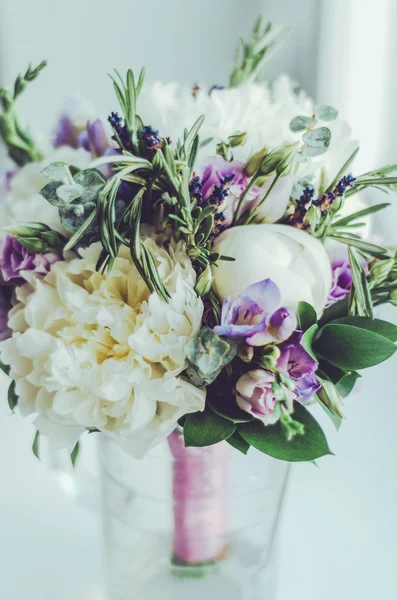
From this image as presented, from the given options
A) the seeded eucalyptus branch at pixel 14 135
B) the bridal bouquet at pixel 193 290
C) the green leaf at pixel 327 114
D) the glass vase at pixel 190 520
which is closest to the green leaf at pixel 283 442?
the bridal bouquet at pixel 193 290

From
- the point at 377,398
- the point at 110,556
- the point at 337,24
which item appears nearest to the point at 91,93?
the point at 337,24

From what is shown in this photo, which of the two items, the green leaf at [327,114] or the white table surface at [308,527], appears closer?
the green leaf at [327,114]

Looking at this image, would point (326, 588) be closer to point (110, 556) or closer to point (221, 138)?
point (110, 556)

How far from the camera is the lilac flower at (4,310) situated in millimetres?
466

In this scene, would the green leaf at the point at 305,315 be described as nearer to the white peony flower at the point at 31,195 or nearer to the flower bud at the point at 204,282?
the flower bud at the point at 204,282

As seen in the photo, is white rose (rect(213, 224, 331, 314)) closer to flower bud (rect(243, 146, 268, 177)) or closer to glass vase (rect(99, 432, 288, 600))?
flower bud (rect(243, 146, 268, 177))

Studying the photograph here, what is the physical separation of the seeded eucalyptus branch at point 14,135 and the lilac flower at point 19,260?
14 centimetres

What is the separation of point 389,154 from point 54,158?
58 centimetres

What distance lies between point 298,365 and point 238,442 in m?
0.08

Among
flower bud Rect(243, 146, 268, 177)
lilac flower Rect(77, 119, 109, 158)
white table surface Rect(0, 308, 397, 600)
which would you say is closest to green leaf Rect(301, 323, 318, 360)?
flower bud Rect(243, 146, 268, 177)

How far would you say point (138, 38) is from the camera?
1292 mm

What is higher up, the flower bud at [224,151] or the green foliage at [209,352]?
the flower bud at [224,151]

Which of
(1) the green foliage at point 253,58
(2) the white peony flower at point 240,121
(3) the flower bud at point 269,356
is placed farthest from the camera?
(1) the green foliage at point 253,58

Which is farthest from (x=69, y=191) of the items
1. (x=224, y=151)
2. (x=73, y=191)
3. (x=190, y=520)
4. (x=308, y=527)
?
(x=308, y=527)
